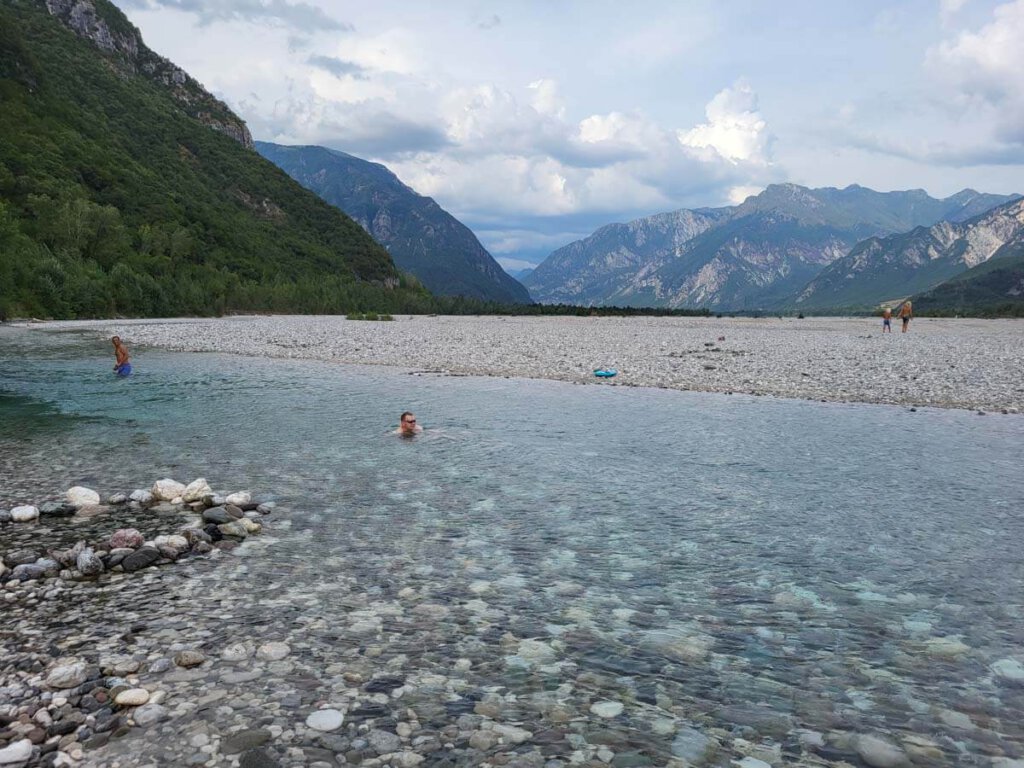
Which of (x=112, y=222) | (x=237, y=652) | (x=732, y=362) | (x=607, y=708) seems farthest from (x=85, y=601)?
(x=112, y=222)

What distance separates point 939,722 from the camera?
218 inches

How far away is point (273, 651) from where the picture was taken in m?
6.55

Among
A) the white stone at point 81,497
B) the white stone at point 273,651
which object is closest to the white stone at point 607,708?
the white stone at point 273,651

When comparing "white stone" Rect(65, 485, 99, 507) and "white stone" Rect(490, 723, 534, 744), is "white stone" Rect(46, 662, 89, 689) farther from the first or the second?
"white stone" Rect(65, 485, 99, 507)

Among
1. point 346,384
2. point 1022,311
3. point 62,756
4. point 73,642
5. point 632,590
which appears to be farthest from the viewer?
point 1022,311

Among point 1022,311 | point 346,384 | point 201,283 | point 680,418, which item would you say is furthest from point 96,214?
point 1022,311

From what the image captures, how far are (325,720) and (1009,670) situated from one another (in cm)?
664

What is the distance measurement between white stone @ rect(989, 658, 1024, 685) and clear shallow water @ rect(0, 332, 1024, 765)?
99mm

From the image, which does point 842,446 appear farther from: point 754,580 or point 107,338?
point 107,338

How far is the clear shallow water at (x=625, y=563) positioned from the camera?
5.92 metres

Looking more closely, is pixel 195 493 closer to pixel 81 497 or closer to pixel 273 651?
pixel 81 497

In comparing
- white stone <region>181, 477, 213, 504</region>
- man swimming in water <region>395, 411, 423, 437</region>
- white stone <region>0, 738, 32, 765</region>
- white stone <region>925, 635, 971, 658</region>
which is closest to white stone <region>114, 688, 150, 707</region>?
white stone <region>0, 738, 32, 765</region>

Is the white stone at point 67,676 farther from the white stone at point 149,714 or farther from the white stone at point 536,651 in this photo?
the white stone at point 536,651

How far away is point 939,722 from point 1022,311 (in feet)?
557
